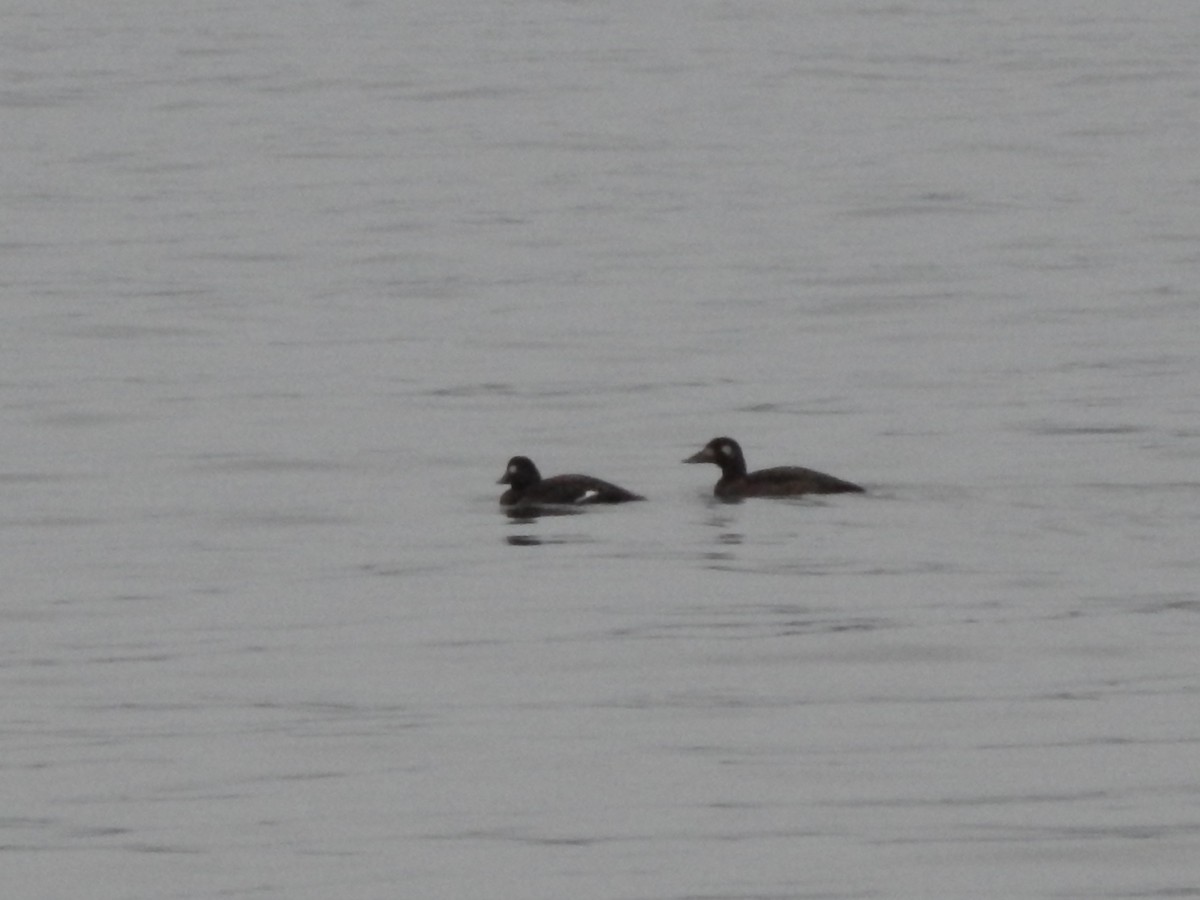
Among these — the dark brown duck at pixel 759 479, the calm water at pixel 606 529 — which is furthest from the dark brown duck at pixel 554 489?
the dark brown duck at pixel 759 479

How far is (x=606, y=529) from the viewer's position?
19.5 meters

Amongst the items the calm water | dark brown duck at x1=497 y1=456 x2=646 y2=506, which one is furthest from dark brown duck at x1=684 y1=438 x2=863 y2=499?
dark brown duck at x1=497 y1=456 x2=646 y2=506

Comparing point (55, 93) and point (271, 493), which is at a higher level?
point (55, 93)

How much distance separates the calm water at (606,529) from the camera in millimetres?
12148

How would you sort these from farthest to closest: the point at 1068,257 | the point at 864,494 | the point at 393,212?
1. the point at 393,212
2. the point at 1068,257
3. the point at 864,494

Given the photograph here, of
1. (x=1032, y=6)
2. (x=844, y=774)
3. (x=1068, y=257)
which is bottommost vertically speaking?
(x=844, y=774)

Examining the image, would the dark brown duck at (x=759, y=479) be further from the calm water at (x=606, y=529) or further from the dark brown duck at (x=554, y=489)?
the dark brown duck at (x=554, y=489)

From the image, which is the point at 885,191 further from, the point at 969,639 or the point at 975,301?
the point at 969,639

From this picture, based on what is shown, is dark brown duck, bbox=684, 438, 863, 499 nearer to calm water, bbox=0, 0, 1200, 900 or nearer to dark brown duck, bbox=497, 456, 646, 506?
calm water, bbox=0, 0, 1200, 900

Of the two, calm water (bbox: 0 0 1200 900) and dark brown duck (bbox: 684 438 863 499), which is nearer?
calm water (bbox: 0 0 1200 900)

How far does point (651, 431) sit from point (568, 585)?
23.0ft

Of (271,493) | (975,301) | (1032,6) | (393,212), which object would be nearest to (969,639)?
(271,493)

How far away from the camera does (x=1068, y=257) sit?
36812 millimetres

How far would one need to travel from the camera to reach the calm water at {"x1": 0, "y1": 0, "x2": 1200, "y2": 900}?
1215 centimetres
